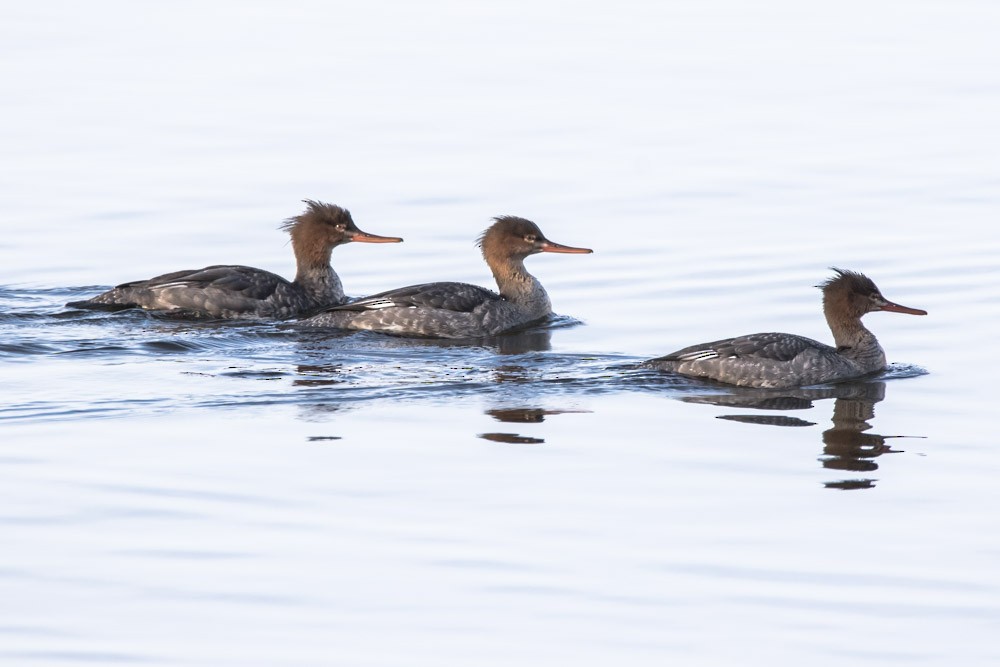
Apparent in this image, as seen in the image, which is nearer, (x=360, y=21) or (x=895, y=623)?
(x=895, y=623)

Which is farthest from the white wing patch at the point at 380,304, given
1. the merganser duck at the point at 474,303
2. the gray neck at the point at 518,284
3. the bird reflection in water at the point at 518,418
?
the bird reflection in water at the point at 518,418

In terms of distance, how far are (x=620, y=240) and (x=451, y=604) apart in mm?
10186

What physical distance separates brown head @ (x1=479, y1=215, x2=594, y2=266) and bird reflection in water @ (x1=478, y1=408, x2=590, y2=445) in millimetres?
4188

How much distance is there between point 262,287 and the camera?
15.5m

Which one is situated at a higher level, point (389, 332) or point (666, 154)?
point (666, 154)

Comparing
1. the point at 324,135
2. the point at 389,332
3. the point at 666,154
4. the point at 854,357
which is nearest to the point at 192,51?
the point at 324,135

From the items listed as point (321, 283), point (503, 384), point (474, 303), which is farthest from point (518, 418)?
point (321, 283)

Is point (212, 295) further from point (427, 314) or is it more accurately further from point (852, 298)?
point (852, 298)

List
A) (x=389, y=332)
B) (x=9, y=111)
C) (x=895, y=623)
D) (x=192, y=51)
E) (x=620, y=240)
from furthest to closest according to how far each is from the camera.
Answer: (x=192, y=51) < (x=9, y=111) < (x=620, y=240) < (x=389, y=332) < (x=895, y=623)

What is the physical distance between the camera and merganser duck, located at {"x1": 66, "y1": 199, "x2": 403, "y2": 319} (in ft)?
49.6

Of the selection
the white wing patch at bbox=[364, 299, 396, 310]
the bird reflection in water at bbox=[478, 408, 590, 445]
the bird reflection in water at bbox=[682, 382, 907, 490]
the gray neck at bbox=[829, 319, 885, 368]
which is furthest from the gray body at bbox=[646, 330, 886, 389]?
the white wing patch at bbox=[364, 299, 396, 310]

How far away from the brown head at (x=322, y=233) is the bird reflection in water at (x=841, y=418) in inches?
197

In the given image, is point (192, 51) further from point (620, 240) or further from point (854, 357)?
point (854, 357)

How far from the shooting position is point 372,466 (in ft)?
33.7
